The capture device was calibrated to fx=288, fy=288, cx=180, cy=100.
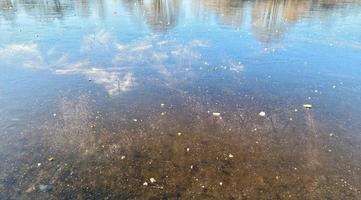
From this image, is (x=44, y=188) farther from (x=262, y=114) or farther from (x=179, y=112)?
(x=262, y=114)

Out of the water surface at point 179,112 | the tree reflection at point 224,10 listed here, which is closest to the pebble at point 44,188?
the water surface at point 179,112

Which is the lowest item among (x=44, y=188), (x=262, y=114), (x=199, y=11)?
(x=44, y=188)

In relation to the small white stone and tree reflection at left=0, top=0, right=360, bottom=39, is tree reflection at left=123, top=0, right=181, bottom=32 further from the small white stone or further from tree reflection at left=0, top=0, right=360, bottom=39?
the small white stone

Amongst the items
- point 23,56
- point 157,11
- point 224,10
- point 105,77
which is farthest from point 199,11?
point 23,56

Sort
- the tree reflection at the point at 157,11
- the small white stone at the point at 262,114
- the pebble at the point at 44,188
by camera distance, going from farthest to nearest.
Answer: the tree reflection at the point at 157,11, the small white stone at the point at 262,114, the pebble at the point at 44,188

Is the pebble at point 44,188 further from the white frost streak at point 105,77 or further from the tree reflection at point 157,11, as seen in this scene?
the tree reflection at point 157,11

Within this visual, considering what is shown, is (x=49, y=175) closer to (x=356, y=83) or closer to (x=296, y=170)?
(x=296, y=170)

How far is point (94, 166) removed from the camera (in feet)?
29.3

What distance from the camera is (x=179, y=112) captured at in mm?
11852

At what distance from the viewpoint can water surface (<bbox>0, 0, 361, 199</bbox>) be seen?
8406 millimetres

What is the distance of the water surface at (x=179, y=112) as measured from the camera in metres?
8.41

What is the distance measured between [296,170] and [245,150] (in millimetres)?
1683

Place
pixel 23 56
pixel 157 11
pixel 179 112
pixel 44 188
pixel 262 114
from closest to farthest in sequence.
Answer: pixel 44 188 → pixel 262 114 → pixel 179 112 → pixel 23 56 → pixel 157 11

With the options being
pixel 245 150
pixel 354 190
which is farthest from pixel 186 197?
pixel 354 190
